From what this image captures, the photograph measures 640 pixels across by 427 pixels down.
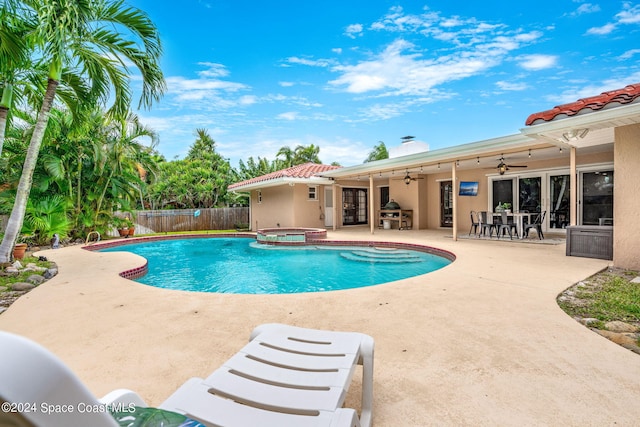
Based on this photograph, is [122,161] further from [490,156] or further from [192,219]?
[490,156]

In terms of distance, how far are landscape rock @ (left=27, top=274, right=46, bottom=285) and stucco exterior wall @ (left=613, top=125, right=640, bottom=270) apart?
1122 centimetres

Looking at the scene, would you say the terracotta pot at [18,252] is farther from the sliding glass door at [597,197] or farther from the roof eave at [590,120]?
the sliding glass door at [597,197]

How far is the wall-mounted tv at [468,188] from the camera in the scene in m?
13.7

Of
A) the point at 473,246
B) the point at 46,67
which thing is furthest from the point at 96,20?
the point at 473,246

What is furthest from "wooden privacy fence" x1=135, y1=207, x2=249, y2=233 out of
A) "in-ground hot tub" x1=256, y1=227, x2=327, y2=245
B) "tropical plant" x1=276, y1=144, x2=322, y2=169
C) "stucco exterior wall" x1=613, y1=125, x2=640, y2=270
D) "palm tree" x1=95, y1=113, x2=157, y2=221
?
"stucco exterior wall" x1=613, y1=125, x2=640, y2=270

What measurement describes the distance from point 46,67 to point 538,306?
33.2 feet

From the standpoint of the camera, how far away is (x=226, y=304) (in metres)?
4.50

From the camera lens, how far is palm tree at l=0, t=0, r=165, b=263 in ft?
18.3

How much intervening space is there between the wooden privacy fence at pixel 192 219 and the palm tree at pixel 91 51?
10.9m

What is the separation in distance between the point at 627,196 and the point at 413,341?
20.3 ft

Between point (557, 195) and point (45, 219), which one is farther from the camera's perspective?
point (557, 195)

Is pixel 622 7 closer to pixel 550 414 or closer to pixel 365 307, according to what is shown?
pixel 365 307

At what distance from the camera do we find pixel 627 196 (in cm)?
643

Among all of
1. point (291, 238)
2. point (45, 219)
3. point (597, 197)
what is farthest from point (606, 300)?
point (45, 219)
